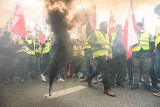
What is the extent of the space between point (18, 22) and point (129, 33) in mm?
3735

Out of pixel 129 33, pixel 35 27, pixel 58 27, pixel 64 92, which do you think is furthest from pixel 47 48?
pixel 129 33

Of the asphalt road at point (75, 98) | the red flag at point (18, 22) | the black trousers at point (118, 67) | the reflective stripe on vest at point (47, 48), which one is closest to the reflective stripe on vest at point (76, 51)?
the reflective stripe on vest at point (47, 48)

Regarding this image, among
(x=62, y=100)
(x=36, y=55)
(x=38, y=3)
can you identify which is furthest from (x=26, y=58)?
(x=62, y=100)

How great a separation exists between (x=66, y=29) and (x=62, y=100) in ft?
7.26

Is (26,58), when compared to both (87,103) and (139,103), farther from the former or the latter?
(139,103)

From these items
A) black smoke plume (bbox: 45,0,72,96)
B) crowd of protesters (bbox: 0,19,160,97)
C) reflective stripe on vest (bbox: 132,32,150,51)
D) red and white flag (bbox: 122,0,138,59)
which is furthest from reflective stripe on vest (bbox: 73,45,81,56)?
reflective stripe on vest (bbox: 132,32,150,51)

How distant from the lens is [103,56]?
691cm

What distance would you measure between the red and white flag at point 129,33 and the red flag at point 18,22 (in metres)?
3.38

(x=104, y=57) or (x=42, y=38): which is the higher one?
(x=42, y=38)

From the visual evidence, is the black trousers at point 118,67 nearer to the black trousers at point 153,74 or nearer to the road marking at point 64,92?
the black trousers at point 153,74

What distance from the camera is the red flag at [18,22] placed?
8055 millimetres

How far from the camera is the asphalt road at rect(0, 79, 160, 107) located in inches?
221

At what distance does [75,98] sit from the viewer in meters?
6.21

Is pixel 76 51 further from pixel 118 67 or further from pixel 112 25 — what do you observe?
pixel 118 67
